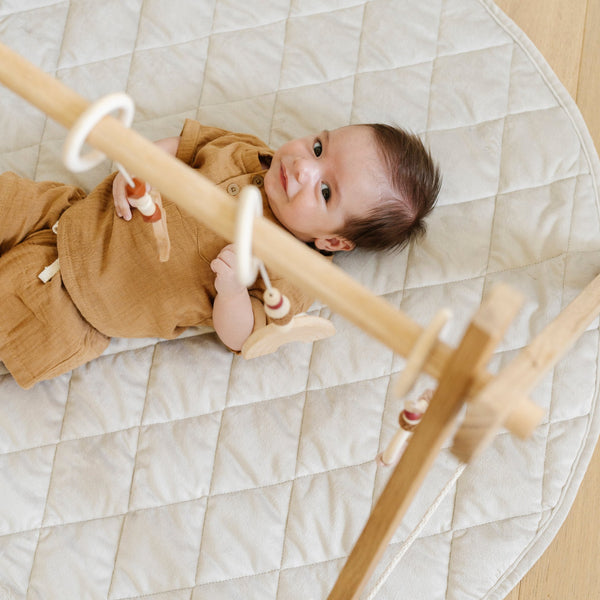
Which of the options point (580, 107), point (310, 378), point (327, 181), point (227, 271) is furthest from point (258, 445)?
point (580, 107)

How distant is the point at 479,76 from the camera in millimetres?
1021

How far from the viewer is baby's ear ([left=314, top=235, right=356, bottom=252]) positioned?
2.89 ft

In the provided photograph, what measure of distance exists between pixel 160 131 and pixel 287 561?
25.4 inches

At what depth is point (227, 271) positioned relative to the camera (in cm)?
79

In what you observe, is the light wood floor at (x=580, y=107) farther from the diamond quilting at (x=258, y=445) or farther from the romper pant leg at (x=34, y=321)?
the romper pant leg at (x=34, y=321)

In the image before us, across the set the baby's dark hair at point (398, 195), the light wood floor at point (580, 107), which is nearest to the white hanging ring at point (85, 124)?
the baby's dark hair at point (398, 195)

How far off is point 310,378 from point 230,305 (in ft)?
0.51

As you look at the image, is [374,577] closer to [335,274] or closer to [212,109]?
[335,274]

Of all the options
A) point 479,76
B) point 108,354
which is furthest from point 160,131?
point 479,76

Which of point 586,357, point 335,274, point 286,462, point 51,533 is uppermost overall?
point 335,274

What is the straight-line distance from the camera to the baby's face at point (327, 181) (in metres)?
0.83

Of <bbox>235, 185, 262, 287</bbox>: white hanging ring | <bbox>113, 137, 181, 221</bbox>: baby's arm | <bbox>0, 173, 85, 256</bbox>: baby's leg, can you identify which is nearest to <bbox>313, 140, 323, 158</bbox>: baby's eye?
<bbox>113, 137, 181, 221</bbox>: baby's arm

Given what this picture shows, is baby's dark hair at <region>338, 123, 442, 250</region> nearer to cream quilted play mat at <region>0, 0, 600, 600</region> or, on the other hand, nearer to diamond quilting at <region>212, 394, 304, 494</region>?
cream quilted play mat at <region>0, 0, 600, 600</region>

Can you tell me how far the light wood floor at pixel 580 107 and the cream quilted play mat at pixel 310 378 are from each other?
0.19 ft
